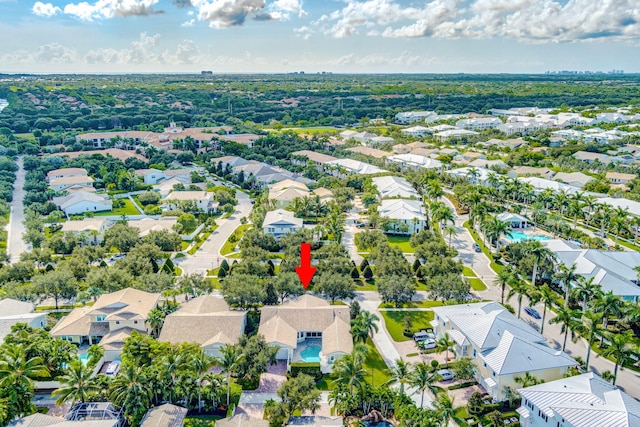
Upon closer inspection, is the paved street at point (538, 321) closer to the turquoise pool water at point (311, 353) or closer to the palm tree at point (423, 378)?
the palm tree at point (423, 378)

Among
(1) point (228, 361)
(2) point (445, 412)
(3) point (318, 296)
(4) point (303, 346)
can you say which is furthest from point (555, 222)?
(1) point (228, 361)

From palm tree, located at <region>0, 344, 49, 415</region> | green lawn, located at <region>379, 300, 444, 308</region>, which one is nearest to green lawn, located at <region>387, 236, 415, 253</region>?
green lawn, located at <region>379, 300, 444, 308</region>

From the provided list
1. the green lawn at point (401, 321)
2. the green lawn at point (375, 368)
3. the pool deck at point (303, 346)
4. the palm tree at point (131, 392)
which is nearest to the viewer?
the palm tree at point (131, 392)

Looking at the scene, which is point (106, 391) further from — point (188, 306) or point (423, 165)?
point (423, 165)

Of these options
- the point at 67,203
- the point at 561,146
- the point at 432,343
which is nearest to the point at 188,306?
the point at 432,343

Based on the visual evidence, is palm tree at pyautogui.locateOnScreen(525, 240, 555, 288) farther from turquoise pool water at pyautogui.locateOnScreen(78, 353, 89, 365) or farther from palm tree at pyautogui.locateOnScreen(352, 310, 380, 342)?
turquoise pool water at pyautogui.locateOnScreen(78, 353, 89, 365)

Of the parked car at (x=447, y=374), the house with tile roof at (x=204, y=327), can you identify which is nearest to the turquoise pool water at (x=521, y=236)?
the parked car at (x=447, y=374)

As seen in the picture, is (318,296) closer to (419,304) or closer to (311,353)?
(311,353)
